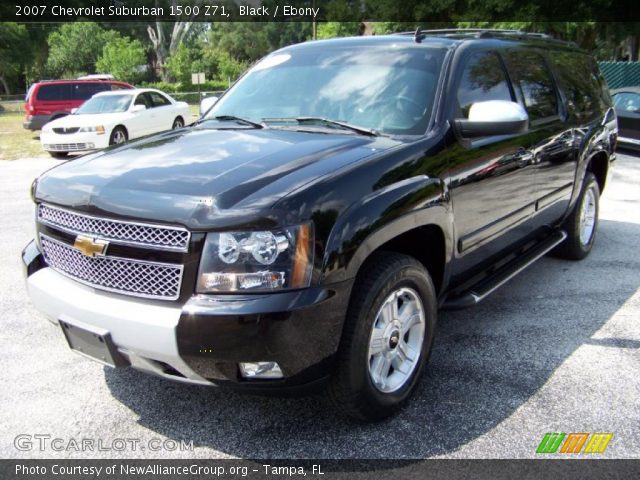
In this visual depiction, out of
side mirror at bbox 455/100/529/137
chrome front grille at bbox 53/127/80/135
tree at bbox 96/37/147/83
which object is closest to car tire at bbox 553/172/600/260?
side mirror at bbox 455/100/529/137

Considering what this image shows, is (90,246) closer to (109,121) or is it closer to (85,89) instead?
(109,121)

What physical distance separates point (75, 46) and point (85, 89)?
33738mm

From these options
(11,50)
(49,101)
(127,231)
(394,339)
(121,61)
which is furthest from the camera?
(11,50)

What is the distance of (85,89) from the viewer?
62.8ft

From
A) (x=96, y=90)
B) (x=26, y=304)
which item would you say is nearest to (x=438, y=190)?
(x=26, y=304)

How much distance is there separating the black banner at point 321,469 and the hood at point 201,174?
1139 millimetres

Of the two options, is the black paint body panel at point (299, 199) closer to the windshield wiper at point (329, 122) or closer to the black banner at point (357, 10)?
the windshield wiper at point (329, 122)

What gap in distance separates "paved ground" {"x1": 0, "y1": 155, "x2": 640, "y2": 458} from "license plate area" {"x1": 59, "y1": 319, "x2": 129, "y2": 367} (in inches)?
19.3

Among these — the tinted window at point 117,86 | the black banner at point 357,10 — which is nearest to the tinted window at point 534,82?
the tinted window at point 117,86

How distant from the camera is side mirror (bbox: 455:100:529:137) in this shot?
3268 millimetres

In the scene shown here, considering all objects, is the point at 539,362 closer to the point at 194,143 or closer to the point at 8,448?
the point at 194,143

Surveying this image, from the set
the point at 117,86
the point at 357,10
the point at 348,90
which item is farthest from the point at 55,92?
the point at 357,10

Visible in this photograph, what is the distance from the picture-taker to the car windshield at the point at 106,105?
588 inches

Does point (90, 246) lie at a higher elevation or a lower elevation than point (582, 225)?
higher
